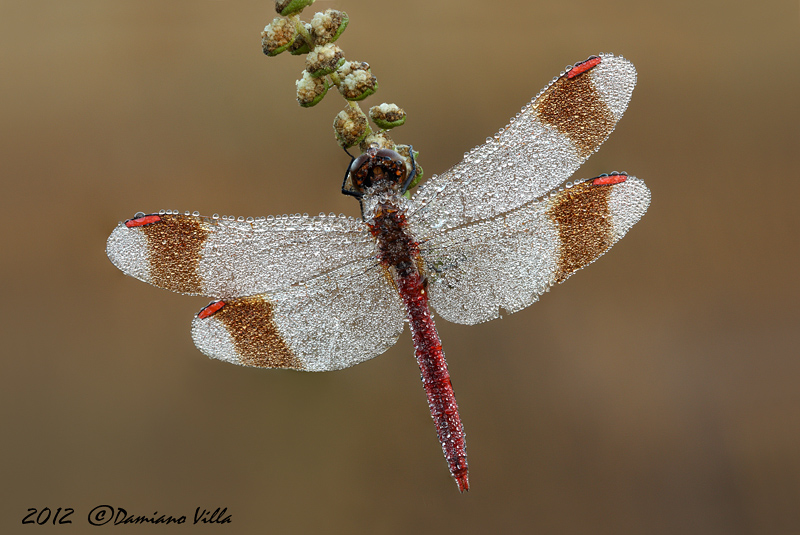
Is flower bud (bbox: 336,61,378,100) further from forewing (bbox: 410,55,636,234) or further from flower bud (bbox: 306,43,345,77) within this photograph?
forewing (bbox: 410,55,636,234)

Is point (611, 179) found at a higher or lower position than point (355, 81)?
lower

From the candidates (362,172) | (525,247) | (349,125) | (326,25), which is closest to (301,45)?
(326,25)

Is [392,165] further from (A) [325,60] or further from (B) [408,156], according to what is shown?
(A) [325,60]

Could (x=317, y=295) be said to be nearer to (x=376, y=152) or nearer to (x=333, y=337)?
(x=333, y=337)

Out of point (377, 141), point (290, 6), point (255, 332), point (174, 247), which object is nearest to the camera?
point (290, 6)

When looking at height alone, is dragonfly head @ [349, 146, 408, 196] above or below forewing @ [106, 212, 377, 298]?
above

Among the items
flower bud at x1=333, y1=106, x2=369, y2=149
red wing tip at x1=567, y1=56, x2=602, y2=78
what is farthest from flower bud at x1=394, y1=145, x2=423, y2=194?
red wing tip at x1=567, y1=56, x2=602, y2=78

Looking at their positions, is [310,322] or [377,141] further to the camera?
[310,322]
